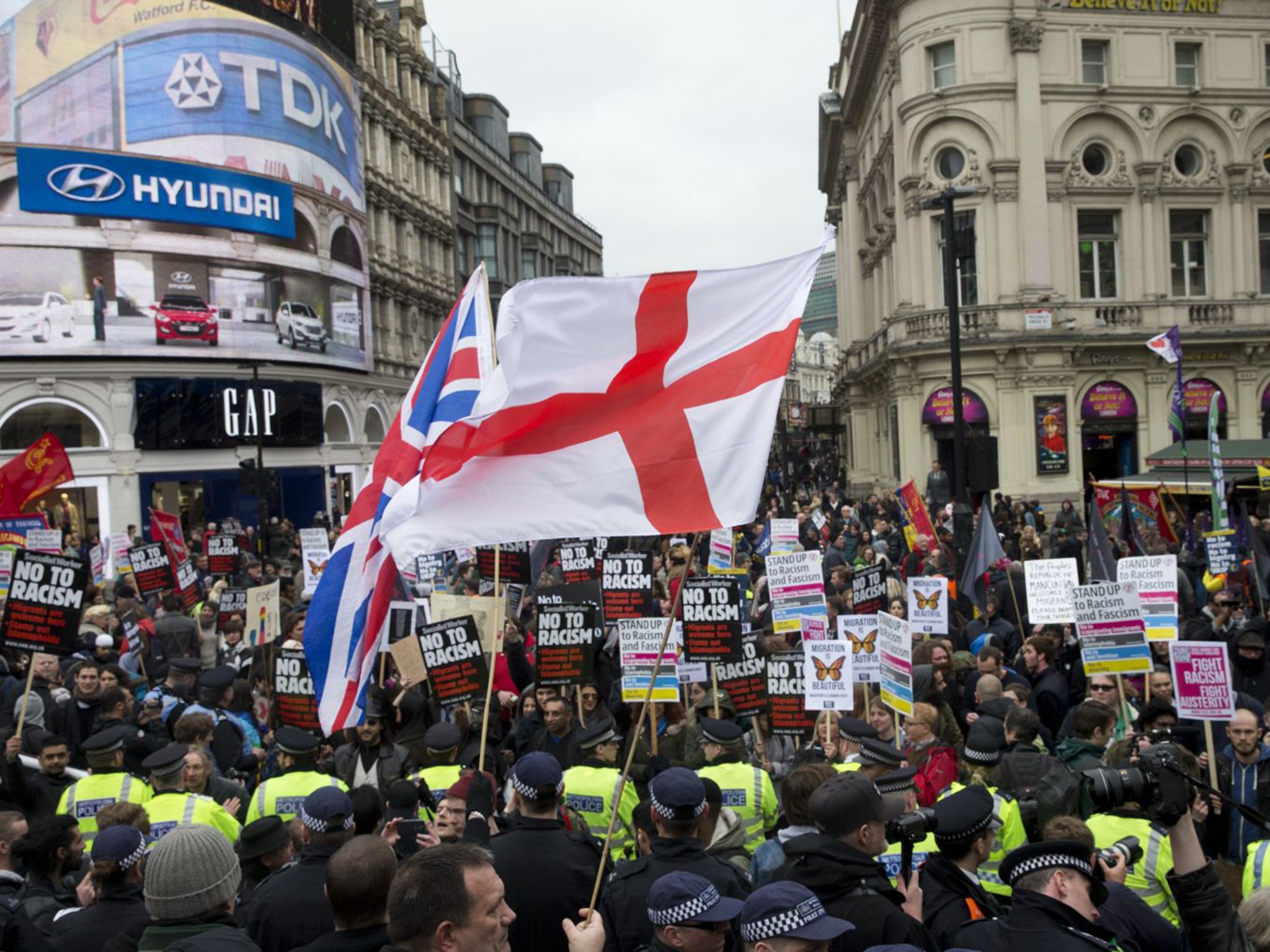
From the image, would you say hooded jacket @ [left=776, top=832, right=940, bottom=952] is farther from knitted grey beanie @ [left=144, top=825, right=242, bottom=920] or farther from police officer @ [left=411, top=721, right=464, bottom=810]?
police officer @ [left=411, top=721, right=464, bottom=810]

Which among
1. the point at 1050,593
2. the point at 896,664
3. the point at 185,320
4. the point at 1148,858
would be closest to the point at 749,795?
the point at 896,664

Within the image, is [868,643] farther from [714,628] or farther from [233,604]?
[233,604]

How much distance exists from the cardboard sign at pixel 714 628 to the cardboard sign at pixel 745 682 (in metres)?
0.07

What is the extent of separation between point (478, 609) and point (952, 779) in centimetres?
485

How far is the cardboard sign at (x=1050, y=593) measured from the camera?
10805mm

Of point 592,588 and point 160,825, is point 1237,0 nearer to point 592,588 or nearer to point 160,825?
point 592,588

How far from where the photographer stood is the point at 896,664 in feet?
26.0

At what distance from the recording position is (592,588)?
A: 11.9 meters

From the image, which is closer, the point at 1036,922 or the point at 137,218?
the point at 1036,922

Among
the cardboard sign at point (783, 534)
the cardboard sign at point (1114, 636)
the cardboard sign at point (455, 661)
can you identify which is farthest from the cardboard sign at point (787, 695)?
the cardboard sign at point (783, 534)

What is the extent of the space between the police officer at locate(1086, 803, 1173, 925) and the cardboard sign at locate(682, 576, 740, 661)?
436 cm

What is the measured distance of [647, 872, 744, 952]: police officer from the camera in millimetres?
3832

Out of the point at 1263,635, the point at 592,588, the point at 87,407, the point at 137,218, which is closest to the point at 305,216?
the point at 137,218

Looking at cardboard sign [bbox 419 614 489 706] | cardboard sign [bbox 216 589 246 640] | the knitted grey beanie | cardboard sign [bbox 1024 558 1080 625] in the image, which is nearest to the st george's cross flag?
the knitted grey beanie
